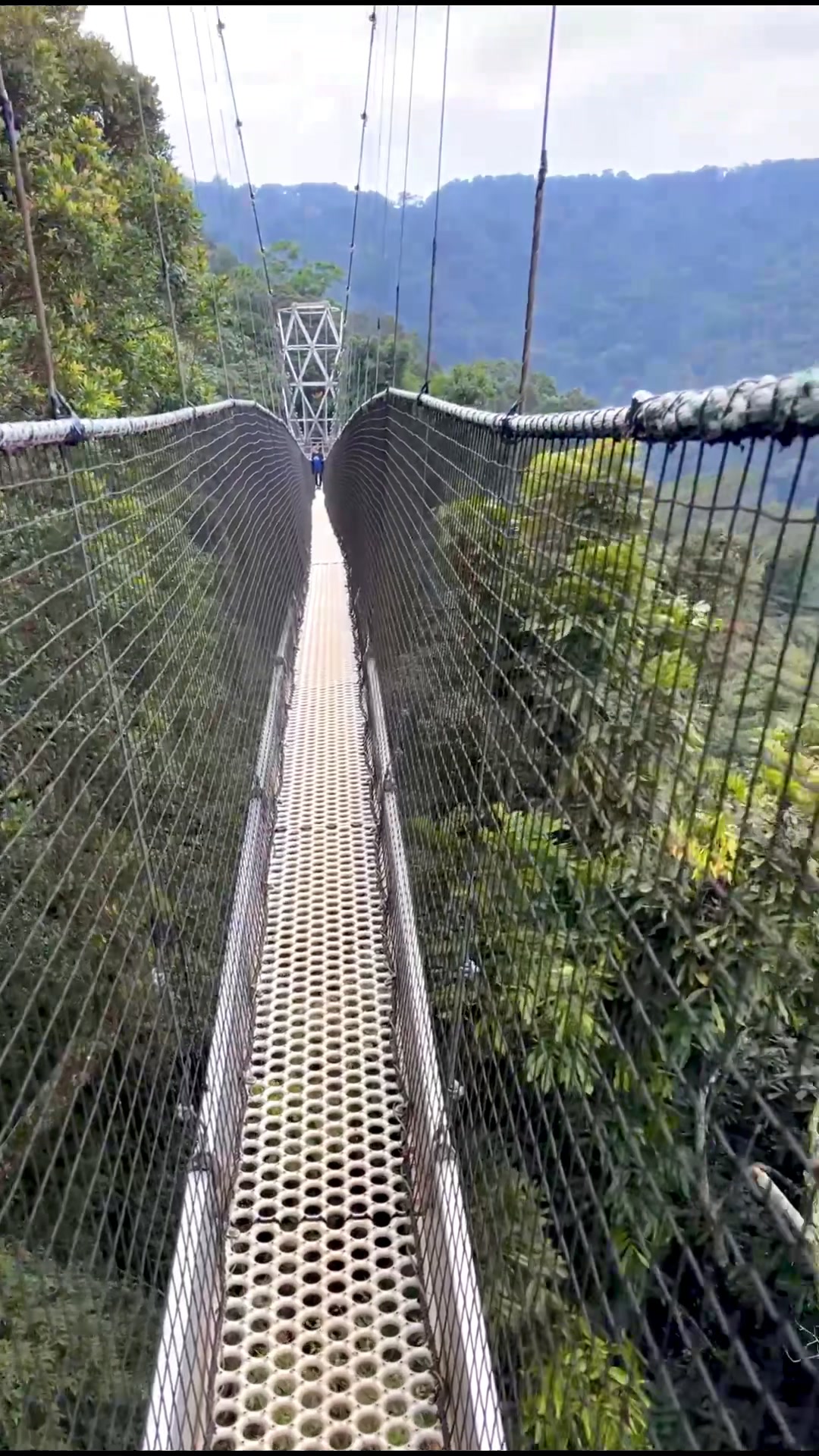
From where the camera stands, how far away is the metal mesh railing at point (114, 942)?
1096 millimetres

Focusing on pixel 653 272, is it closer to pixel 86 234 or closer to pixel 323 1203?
pixel 86 234

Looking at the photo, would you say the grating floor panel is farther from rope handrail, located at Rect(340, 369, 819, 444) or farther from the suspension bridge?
rope handrail, located at Rect(340, 369, 819, 444)

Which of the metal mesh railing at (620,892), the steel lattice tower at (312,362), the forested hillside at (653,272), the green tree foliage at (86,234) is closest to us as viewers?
the metal mesh railing at (620,892)

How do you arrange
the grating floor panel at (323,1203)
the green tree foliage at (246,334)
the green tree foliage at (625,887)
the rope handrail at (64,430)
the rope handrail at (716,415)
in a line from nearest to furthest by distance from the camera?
the rope handrail at (716,415) → the green tree foliage at (625,887) → the rope handrail at (64,430) → the grating floor panel at (323,1203) → the green tree foliage at (246,334)

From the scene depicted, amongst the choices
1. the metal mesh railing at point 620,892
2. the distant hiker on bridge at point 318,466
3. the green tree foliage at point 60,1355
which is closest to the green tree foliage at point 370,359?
the distant hiker on bridge at point 318,466

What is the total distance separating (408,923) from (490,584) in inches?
26.3

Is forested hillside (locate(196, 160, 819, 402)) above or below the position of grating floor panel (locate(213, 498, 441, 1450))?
above

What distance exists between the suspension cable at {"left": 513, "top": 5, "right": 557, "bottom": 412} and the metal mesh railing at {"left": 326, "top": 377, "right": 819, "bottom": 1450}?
0.30 feet

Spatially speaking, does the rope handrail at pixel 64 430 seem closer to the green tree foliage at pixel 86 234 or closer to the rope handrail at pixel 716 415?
the rope handrail at pixel 716 415

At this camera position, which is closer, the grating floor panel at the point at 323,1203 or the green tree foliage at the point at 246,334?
the grating floor panel at the point at 323,1203

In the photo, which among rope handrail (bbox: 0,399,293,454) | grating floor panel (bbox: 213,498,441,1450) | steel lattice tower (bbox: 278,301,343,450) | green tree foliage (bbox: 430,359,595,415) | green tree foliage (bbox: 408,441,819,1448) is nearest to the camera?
green tree foliage (bbox: 408,441,819,1448)

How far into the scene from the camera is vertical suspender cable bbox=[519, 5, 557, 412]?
1454 millimetres

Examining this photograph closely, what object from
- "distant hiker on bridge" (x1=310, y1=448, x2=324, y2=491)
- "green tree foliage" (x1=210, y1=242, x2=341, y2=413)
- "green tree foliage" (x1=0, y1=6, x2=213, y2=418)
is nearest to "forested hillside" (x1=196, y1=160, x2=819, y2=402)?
"green tree foliage" (x1=210, y1=242, x2=341, y2=413)

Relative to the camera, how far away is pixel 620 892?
150 cm
